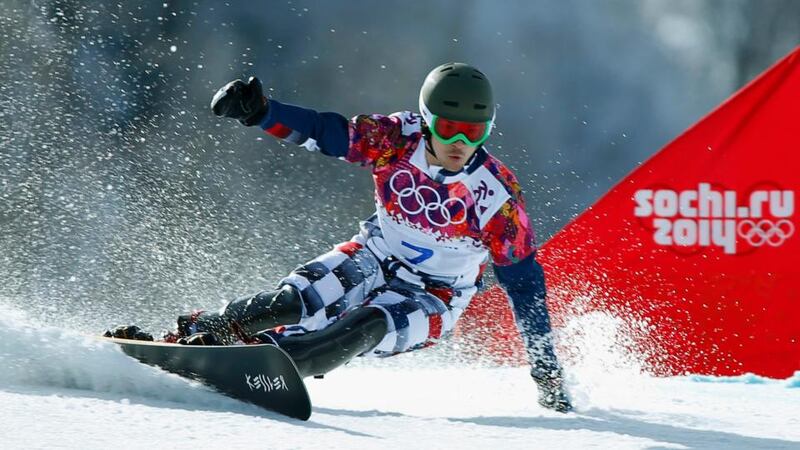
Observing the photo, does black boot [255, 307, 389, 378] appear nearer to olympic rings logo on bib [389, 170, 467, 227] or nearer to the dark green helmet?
olympic rings logo on bib [389, 170, 467, 227]

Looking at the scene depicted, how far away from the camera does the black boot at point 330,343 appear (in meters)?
3.23

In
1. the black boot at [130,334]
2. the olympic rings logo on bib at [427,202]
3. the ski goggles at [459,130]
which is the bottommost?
the black boot at [130,334]

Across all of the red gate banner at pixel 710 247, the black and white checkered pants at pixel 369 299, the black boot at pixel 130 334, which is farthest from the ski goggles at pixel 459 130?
the red gate banner at pixel 710 247

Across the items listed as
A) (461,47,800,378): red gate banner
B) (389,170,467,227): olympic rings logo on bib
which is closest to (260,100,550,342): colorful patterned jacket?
(389,170,467,227): olympic rings logo on bib

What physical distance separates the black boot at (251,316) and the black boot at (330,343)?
8.2 inches

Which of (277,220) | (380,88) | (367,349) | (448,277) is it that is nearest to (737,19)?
(380,88)

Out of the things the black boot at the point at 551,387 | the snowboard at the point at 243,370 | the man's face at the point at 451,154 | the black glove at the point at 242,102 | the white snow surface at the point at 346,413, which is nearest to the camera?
the white snow surface at the point at 346,413

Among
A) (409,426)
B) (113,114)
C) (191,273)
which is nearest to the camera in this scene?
(409,426)

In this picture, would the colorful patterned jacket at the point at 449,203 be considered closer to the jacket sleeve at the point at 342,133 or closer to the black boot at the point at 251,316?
the jacket sleeve at the point at 342,133

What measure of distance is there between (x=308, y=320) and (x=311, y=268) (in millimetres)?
179

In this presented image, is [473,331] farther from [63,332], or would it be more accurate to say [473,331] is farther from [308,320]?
[63,332]

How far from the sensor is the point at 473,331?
534cm

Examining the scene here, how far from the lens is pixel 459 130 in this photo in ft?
11.6

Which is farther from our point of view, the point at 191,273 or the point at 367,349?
the point at 191,273
